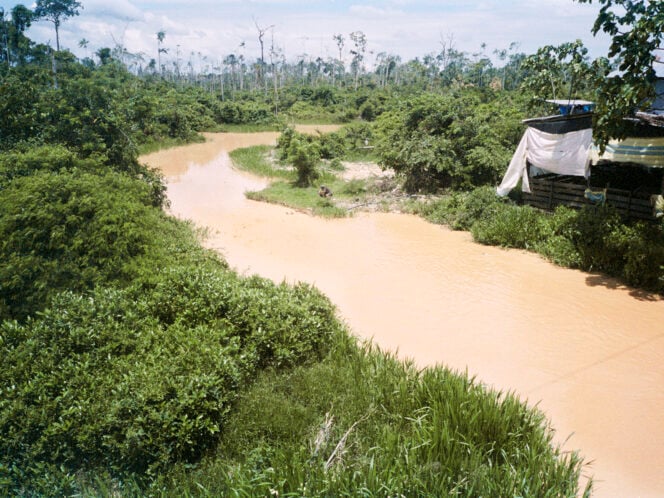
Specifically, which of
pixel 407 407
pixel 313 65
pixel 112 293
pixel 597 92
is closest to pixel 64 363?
pixel 112 293

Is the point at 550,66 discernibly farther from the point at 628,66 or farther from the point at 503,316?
the point at 503,316

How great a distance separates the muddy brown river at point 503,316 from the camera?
4.38 meters

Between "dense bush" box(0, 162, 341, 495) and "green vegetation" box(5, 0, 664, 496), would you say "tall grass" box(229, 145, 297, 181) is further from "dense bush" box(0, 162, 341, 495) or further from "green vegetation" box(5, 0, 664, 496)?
"dense bush" box(0, 162, 341, 495)

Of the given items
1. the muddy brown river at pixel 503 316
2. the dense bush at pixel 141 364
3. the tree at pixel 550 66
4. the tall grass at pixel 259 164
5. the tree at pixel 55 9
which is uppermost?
the tree at pixel 55 9

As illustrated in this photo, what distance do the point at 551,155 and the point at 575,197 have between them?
1121 millimetres

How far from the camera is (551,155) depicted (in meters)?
10.5

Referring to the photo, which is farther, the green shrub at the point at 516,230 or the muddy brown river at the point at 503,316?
the green shrub at the point at 516,230

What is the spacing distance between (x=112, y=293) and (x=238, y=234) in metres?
6.34

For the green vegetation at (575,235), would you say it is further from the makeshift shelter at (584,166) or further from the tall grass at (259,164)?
the tall grass at (259,164)

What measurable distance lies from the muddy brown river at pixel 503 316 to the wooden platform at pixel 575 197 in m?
2.25

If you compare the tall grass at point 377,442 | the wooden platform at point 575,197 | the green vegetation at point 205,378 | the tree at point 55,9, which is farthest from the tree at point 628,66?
the tree at point 55,9

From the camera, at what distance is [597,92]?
24.3 ft

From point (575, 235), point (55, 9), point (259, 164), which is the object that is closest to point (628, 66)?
point (575, 235)

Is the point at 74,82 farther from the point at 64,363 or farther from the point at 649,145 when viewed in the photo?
the point at 649,145
